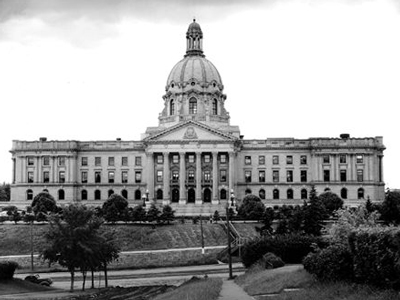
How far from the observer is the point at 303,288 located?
34688 millimetres

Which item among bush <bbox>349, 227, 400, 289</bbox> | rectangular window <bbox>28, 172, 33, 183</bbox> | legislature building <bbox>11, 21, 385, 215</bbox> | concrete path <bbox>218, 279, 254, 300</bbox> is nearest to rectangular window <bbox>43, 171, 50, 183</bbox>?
legislature building <bbox>11, 21, 385, 215</bbox>

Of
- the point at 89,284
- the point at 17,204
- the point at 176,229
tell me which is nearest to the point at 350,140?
the point at 176,229

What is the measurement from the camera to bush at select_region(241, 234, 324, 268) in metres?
54.8

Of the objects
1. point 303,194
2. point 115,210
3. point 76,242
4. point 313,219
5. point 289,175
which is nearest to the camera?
point 76,242

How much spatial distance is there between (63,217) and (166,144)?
6162 cm

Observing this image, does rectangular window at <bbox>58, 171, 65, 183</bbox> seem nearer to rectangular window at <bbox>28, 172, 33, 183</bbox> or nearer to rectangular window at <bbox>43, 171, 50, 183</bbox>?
rectangular window at <bbox>43, 171, 50, 183</bbox>

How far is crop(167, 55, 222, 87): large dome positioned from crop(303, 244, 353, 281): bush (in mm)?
97091

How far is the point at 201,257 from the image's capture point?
78.8 meters

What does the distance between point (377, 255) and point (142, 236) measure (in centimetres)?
6279

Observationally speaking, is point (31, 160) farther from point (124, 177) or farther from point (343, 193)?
point (343, 193)

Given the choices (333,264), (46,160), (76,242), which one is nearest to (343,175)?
(46,160)

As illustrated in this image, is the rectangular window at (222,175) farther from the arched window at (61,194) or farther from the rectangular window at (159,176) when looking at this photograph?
the arched window at (61,194)

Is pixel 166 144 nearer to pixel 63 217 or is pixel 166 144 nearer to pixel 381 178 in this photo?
pixel 381 178

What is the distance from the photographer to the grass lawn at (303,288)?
27.9 metres
